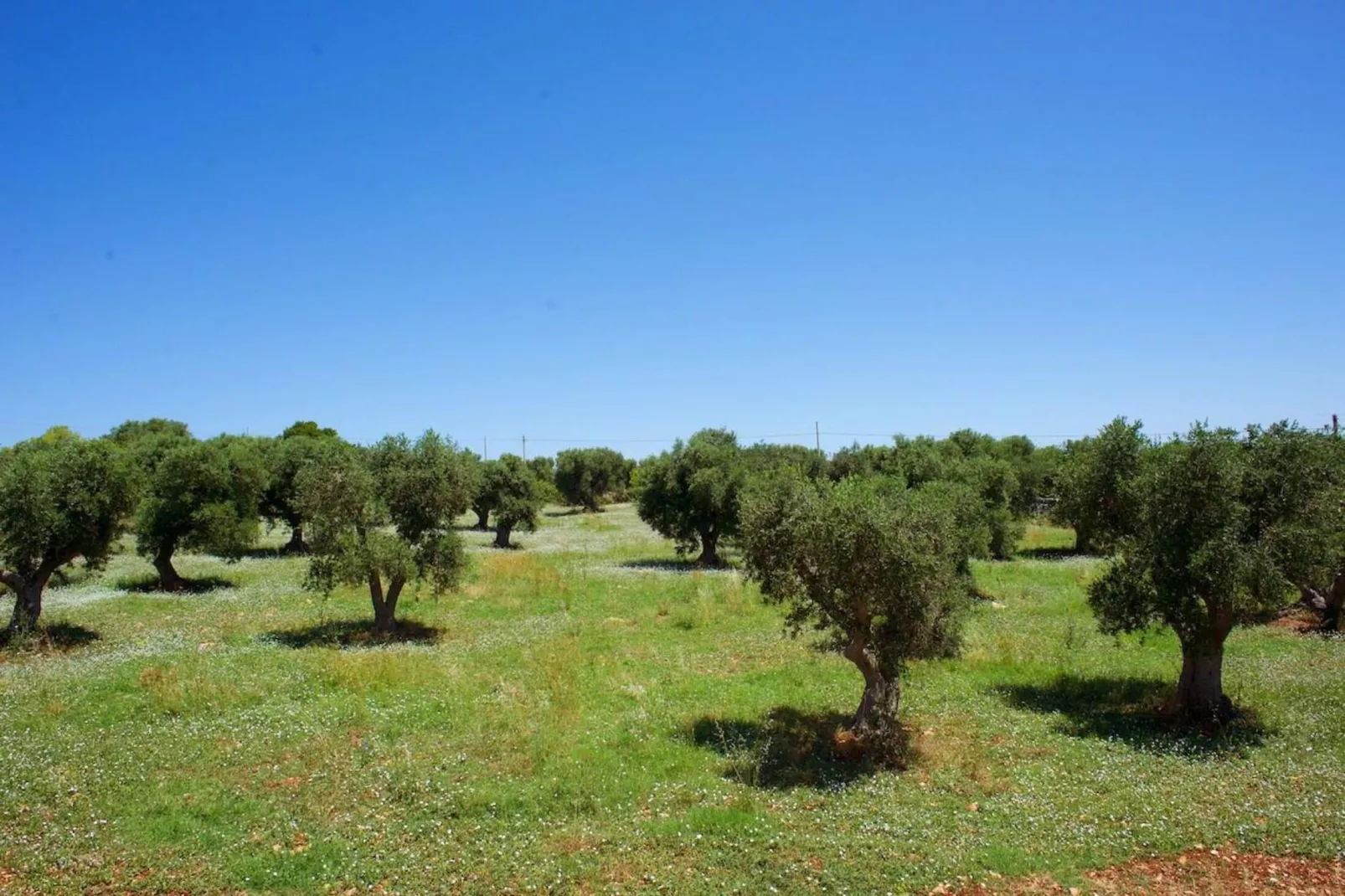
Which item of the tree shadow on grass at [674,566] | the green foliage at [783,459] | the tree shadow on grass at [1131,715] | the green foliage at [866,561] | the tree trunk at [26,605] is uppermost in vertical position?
the green foliage at [783,459]

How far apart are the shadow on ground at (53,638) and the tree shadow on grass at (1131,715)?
28.1 meters

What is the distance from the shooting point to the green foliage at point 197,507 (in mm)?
37031

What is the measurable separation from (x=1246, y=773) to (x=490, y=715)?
1536cm

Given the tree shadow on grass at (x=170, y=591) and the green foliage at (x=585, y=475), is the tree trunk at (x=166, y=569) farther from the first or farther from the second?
the green foliage at (x=585, y=475)

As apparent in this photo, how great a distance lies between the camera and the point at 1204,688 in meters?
17.5

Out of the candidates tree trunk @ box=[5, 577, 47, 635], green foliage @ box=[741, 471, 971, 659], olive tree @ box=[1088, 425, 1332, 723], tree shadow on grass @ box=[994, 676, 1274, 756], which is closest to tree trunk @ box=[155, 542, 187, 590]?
tree trunk @ box=[5, 577, 47, 635]

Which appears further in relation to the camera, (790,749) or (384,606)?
(384,606)

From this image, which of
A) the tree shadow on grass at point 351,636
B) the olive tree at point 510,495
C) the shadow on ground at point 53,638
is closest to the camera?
the shadow on ground at point 53,638

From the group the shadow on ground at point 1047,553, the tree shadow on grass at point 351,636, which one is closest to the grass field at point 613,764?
the tree shadow on grass at point 351,636

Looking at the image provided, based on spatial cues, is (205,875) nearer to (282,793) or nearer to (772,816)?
(282,793)

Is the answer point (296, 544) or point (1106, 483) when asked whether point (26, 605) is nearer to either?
point (296, 544)

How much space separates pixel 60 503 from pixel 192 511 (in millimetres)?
13013

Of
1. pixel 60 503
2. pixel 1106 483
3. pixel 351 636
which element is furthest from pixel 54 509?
pixel 1106 483

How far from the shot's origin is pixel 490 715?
58.0ft
